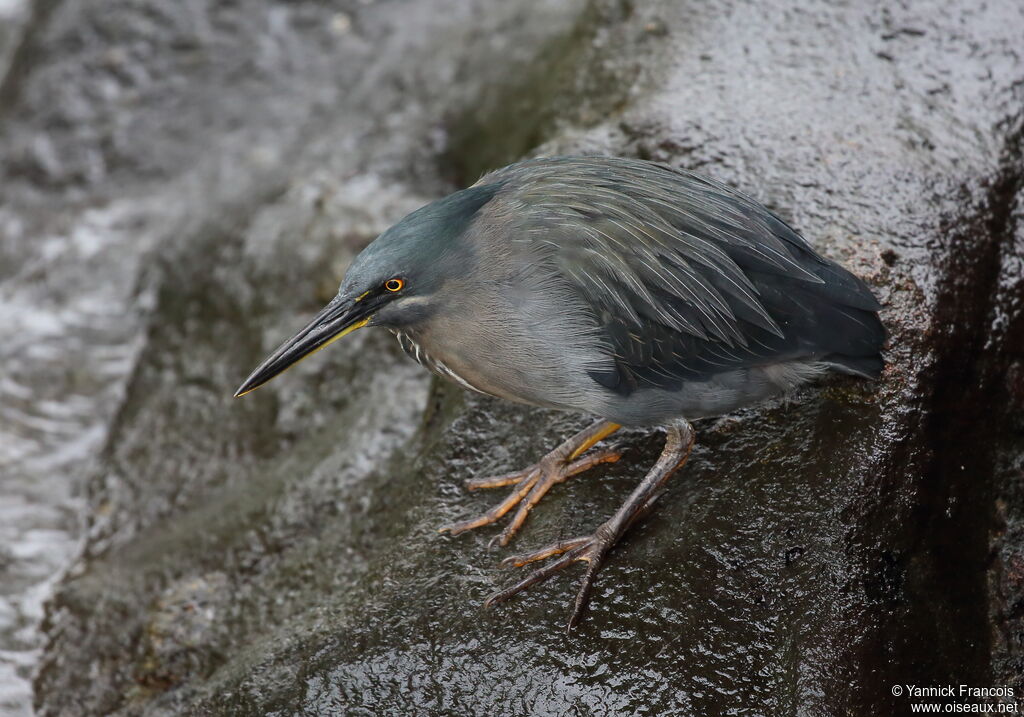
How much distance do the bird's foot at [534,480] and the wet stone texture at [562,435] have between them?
6 cm

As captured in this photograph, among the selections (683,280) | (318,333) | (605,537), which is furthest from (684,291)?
(318,333)

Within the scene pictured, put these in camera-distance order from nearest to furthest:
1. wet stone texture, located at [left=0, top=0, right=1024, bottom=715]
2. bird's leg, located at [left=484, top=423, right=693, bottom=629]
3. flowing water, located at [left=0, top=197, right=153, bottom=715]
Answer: wet stone texture, located at [left=0, top=0, right=1024, bottom=715], bird's leg, located at [left=484, top=423, right=693, bottom=629], flowing water, located at [left=0, top=197, right=153, bottom=715]

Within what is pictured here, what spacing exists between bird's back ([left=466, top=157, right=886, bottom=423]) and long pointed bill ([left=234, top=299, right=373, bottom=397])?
0.55 m

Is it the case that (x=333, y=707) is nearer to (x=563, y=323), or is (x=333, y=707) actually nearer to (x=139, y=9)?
(x=563, y=323)

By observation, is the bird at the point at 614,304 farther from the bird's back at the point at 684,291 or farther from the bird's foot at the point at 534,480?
the bird's foot at the point at 534,480

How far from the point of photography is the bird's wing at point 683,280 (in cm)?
344

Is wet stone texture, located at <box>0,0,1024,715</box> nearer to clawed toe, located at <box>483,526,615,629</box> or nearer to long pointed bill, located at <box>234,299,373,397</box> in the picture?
clawed toe, located at <box>483,526,615,629</box>

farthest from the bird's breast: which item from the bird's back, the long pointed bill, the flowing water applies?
the flowing water

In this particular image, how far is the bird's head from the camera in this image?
11.4ft

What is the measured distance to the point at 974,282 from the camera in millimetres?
3930

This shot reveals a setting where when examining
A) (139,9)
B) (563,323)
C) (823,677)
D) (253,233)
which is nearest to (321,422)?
(253,233)

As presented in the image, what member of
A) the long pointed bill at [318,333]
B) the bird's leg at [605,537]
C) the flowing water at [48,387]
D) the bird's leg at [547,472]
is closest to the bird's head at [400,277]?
the long pointed bill at [318,333]

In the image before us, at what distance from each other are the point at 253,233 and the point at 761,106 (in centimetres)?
331

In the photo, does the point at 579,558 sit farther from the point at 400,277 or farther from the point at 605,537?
the point at 400,277
